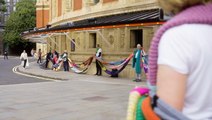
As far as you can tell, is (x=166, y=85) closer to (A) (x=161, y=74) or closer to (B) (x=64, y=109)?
(A) (x=161, y=74)

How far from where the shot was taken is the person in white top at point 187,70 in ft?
4.93

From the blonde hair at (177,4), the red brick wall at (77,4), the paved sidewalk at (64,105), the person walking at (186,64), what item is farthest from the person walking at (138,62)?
the person walking at (186,64)

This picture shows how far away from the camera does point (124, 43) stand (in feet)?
69.2

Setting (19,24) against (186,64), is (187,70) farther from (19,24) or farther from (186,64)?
(19,24)

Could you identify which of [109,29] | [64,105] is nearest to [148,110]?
[64,105]

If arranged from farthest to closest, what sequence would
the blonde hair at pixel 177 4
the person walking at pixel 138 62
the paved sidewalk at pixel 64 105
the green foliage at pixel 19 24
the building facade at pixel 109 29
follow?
1. the green foliage at pixel 19 24
2. the building facade at pixel 109 29
3. the person walking at pixel 138 62
4. the paved sidewalk at pixel 64 105
5. the blonde hair at pixel 177 4

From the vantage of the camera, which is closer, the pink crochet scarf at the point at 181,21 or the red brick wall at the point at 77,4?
the pink crochet scarf at the point at 181,21

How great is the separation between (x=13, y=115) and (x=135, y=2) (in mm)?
15038

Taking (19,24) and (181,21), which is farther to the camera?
(19,24)

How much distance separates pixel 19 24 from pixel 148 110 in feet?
257

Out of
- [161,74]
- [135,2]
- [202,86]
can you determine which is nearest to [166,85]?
[161,74]

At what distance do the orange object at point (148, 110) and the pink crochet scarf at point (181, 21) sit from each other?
3.4 inches

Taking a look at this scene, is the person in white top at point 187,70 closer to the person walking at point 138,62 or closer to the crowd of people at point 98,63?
the crowd of people at point 98,63

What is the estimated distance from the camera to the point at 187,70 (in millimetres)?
1510
